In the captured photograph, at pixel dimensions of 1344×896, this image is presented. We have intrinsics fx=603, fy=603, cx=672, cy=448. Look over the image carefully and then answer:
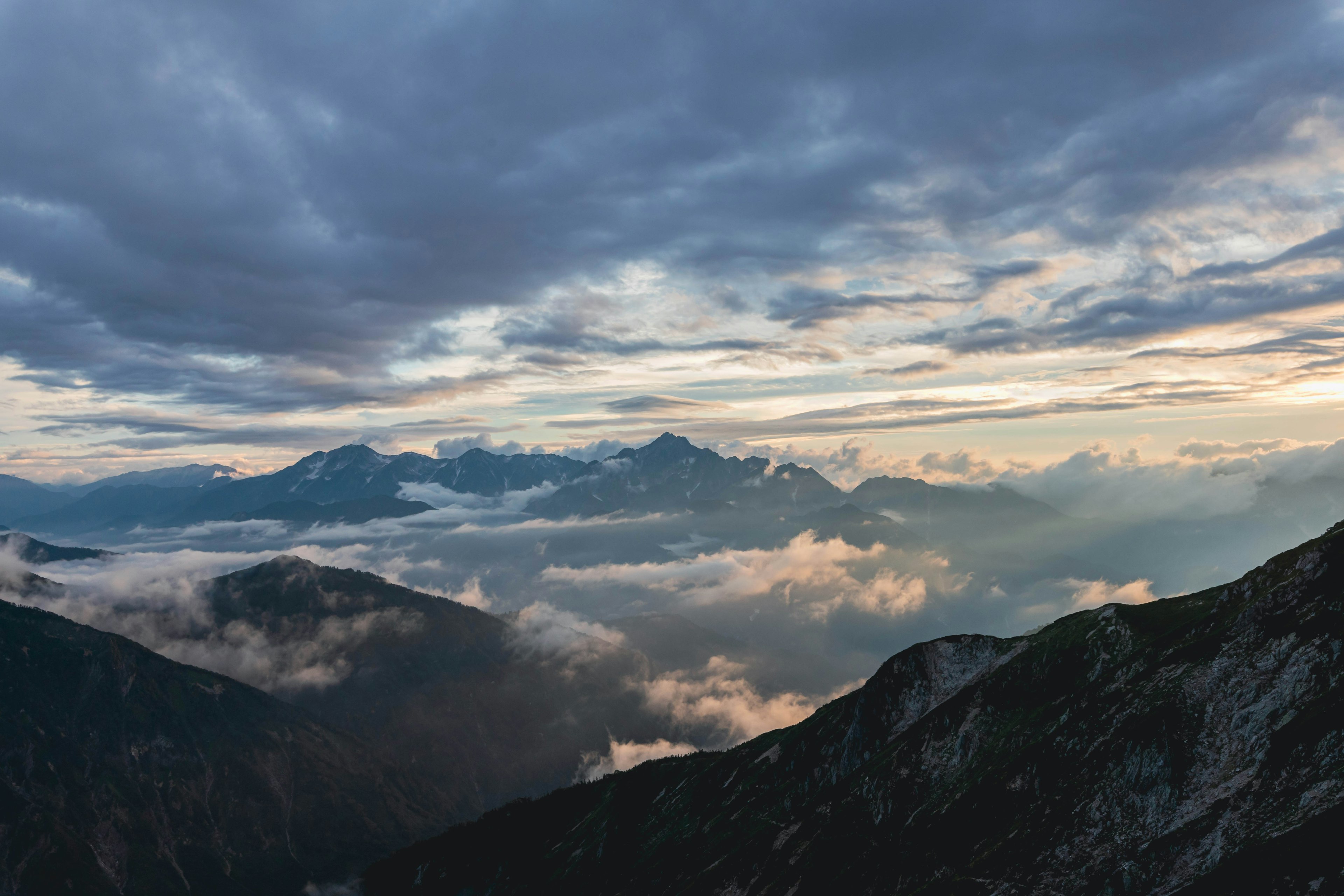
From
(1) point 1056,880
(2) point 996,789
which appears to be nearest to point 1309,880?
(1) point 1056,880

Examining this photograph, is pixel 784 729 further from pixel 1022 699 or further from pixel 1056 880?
pixel 1056 880

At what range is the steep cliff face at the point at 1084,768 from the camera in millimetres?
53062

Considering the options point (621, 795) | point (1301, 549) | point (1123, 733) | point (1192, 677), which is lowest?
point (621, 795)

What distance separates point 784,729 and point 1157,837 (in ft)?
370

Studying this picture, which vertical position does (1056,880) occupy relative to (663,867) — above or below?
above

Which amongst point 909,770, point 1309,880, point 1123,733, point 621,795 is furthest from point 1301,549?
point 621,795

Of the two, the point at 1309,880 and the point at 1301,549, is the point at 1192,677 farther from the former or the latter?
the point at 1309,880

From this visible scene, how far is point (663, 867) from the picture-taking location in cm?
13300

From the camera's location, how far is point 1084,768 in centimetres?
7031

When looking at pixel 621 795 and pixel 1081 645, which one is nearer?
pixel 1081 645

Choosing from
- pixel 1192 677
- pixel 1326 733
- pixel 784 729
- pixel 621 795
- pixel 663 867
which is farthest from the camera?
pixel 621 795

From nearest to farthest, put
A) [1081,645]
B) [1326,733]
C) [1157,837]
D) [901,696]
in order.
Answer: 1. [1326,733]
2. [1157,837]
3. [1081,645]
4. [901,696]

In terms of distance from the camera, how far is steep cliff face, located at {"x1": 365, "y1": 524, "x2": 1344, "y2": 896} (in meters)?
53.1

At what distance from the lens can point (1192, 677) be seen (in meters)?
69.2
